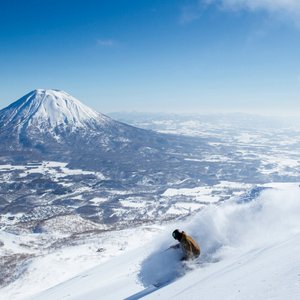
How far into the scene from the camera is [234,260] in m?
12.4

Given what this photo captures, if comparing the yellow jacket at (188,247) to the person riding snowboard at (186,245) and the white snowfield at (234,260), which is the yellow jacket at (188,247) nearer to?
the person riding snowboard at (186,245)

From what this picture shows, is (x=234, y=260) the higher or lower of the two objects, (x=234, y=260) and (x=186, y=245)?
the lower

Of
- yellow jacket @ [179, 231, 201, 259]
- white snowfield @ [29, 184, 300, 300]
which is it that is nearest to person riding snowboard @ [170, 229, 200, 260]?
yellow jacket @ [179, 231, 201, 259]

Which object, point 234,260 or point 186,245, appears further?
point 186,245

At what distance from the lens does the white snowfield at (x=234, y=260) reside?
881cm

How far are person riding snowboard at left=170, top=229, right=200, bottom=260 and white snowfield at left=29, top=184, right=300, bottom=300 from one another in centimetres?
33

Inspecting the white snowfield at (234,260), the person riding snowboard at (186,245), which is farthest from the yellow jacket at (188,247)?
Result: the white snowfield at (234,260)

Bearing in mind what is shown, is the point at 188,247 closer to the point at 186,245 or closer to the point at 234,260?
the point at 186,245

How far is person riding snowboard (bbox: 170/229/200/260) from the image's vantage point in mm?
12664

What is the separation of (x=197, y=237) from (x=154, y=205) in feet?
553

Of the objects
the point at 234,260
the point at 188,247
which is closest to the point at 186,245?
the point at 188,247

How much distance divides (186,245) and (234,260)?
1783mm

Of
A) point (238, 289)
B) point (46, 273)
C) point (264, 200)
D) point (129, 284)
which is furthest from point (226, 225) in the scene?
point (46, 273)

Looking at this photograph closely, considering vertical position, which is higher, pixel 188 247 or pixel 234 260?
pixel 188 247
